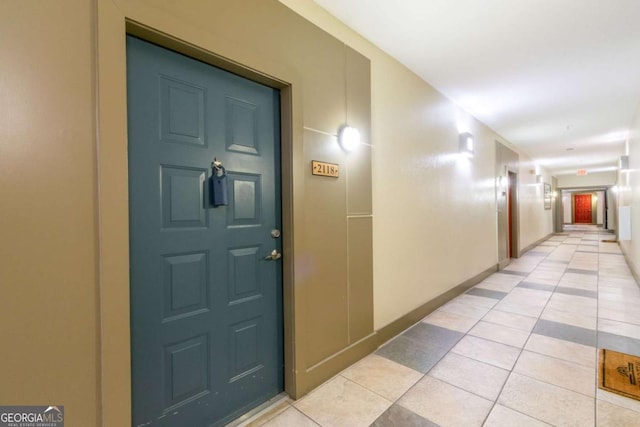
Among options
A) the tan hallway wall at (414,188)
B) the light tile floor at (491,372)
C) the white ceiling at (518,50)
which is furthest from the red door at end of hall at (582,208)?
the tan hallway wall at (414,188)

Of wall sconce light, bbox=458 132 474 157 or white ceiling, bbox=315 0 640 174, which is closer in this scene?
white ceiling, bbox=315 0 640 174

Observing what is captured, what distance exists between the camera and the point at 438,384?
2.11 m

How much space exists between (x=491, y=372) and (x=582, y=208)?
2682 centimetres

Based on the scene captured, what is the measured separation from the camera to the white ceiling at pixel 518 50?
226cm

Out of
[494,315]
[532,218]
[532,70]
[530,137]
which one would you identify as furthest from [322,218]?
[532,218]

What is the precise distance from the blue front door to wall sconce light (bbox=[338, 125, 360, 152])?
0.60 metres

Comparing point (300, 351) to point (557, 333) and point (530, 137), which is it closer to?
point (557, 333)

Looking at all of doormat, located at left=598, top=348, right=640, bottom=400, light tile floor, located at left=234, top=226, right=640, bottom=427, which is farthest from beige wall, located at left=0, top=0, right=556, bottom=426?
doormat, located at left=598, top=348, right=640, bottom=400

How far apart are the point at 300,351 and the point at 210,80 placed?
195cm

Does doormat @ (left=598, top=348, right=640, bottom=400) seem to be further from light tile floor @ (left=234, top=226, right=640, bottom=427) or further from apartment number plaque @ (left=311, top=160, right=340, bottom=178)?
apartment number plaque @ (left=311, top=160, right=340, bottom=178)

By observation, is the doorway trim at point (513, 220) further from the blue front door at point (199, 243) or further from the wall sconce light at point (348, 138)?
the blue front door at point (199, 243)

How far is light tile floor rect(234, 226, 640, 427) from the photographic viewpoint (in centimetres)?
178

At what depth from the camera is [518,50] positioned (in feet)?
9.46

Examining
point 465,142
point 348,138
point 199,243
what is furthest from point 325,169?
point 465,142
